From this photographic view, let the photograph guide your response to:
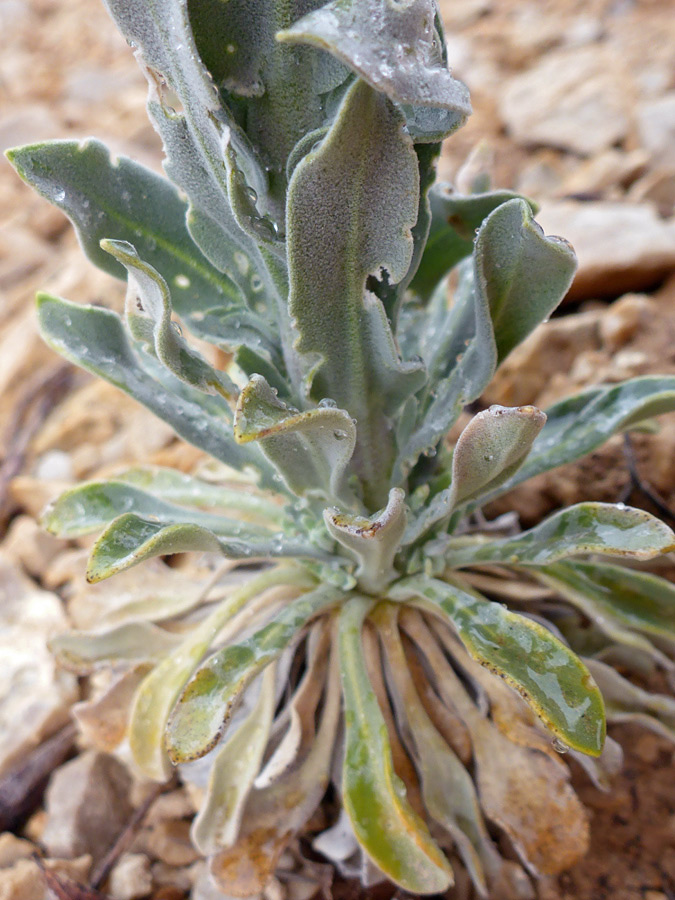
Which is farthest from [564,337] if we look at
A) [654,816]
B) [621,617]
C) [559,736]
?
[559,736]

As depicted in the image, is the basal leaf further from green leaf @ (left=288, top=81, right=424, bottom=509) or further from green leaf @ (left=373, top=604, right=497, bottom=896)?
green leaf @ (left=288, top=81, right=424, bottom=509)

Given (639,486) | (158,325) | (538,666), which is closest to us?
(158,325)

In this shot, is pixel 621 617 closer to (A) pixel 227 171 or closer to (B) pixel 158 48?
(A) pixel 227 171

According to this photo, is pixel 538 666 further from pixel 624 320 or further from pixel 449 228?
pixel 624 320

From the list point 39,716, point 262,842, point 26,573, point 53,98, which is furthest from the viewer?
point 53,98

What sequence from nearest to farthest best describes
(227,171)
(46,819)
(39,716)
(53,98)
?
1. (227,171)
2. (46,819)
3. (39,716)
4. (53,98)

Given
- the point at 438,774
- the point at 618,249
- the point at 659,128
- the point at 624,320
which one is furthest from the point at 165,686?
the point at 659,128

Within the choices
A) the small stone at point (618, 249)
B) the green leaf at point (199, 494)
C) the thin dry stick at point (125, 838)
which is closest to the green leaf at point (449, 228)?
the green leaf at point (199, 494)
